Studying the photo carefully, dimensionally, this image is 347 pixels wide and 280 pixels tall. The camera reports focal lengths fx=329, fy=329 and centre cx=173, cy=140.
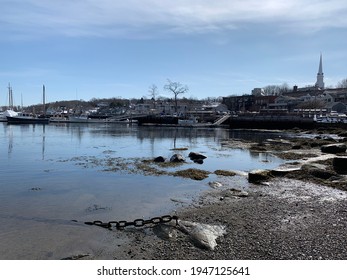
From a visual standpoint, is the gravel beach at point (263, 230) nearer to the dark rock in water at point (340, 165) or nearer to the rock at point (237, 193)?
the rock at point (237, 193)

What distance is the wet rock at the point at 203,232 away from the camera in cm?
820

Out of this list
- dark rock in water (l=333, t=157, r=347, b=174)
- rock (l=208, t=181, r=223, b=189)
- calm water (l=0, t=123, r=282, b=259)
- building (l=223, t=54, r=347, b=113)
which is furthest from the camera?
building (l=223, t=54, r=347, b=113)

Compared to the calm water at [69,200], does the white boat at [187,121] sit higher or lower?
higher

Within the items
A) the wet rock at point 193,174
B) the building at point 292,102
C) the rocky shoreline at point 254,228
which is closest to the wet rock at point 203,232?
the rocky shoreline at point 254,228

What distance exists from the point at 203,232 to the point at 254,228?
1.66 m

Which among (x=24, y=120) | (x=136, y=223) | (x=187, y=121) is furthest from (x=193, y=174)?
(x=24, y=120)

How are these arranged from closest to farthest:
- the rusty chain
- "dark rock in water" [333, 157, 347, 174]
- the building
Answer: the rusty chain, "dark rock in water" [333, 157, 347, 174], the building

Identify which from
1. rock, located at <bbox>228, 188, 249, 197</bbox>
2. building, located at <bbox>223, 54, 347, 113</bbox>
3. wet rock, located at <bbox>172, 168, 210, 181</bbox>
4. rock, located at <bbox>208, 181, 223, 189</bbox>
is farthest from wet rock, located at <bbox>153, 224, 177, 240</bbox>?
building, located at <bbox>223, 54, 347, 113</bbox>

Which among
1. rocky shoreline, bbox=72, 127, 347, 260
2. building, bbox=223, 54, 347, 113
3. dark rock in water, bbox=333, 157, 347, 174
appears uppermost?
building, bbox=223, 54, 347, 113

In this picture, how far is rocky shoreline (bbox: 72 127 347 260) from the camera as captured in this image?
25.5 ft

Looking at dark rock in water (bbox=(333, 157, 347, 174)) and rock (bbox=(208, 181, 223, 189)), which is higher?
dark rock in water (bbox=(333, 157, 347, 174))

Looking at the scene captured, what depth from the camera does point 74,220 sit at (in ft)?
35.0

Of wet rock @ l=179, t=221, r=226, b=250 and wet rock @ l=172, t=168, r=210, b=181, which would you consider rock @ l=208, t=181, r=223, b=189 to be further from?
wet rock @ l=179, t=221, r=226, b=250

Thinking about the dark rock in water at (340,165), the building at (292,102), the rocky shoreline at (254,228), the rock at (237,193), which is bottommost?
the rock at (237,193)
